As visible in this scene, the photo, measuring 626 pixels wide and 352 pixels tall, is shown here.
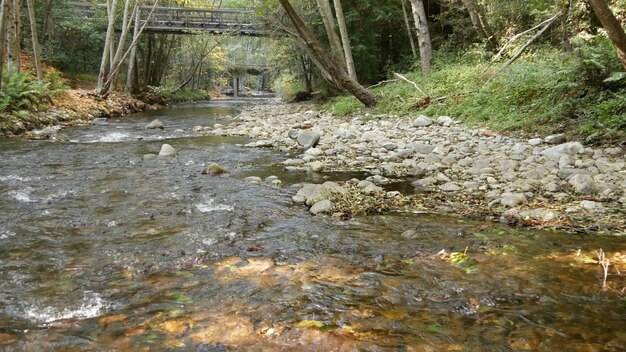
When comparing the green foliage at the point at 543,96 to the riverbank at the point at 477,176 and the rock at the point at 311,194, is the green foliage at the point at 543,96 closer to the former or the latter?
the riverbank at the point at 477,176

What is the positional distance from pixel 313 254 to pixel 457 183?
2.73m

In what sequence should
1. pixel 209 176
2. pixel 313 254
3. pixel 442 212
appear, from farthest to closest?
pixel 209 176 < pixel 442 212 < pixel 313 254

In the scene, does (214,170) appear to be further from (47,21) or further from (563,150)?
(47,21)

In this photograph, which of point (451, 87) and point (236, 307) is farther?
point (451, 87)

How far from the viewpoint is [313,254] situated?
3.44m

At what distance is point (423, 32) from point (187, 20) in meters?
14.8

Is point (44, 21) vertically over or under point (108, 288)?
over

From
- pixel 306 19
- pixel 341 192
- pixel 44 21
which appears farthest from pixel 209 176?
pixel 44 21

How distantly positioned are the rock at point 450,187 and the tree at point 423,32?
8998mm

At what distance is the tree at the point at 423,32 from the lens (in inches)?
500

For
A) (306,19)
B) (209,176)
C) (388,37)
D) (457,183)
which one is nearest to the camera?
(457,183)

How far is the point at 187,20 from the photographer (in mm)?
23109

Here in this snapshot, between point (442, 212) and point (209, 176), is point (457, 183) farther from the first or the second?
point (209, 176)

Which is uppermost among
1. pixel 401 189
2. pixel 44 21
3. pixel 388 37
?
pixel 44 21
